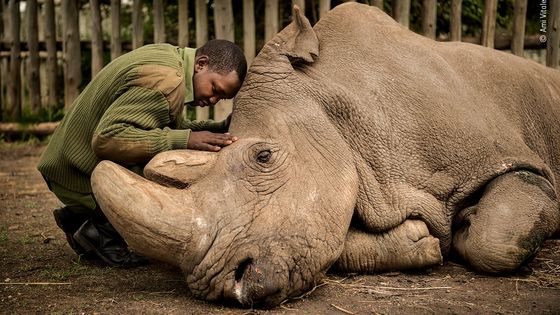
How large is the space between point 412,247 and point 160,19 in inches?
209

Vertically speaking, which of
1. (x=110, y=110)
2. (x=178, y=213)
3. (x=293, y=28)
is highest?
(x=293, y=28)

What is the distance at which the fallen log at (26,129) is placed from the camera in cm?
945

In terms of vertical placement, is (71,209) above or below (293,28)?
below

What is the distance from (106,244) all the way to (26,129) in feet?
19.3

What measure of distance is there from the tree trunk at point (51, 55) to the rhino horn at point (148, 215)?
665cm

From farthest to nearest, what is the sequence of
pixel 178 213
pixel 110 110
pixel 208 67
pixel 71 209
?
pixel 71 209 → pixel 208 67 → pixel 110 110 → pixel 178 213

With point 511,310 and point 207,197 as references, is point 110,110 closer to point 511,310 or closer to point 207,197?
point 207,197

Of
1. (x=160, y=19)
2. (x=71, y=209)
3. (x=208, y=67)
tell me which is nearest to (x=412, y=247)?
(x=208, y=67)

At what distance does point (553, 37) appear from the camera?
7.14 m

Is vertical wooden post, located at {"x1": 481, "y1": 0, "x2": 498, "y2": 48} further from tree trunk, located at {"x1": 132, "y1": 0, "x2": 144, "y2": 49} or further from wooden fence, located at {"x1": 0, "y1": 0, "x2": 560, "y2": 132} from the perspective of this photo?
tree trunk, located at {"x1": 132, "y1": 0, "x2": 144, "y2": 49}

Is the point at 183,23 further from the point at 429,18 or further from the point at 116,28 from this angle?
the point at 429,18

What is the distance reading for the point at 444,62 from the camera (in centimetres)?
432

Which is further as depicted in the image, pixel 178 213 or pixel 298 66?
pixel 298 66

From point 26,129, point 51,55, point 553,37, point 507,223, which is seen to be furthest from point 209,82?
point 26,129
